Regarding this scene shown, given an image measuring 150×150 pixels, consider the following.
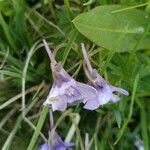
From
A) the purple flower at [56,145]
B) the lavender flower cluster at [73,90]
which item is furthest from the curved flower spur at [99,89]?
the purple flower at [56,145]

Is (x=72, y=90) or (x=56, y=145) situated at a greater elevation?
(x=72, y=90)

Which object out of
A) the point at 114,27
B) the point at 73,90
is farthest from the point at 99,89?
the point at 114,27

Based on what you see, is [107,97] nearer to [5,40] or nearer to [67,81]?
[67,81]

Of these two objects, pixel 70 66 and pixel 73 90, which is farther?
pixel 70 66

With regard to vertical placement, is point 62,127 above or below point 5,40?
below

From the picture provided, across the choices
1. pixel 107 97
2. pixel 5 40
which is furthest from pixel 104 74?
pixel 5 40

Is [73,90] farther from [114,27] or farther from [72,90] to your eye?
[114,27]

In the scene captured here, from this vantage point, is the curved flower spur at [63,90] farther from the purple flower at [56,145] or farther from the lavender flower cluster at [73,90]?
the purple flower at [56,145]
